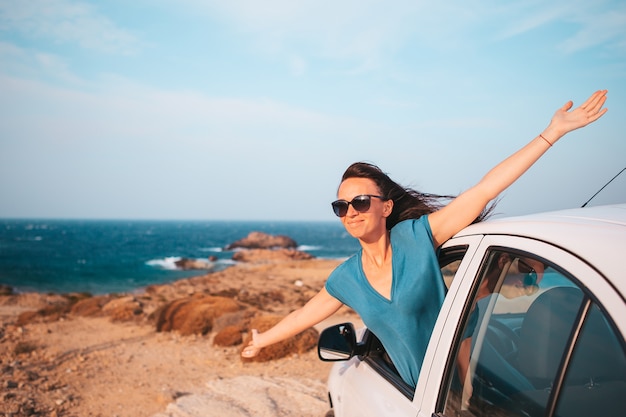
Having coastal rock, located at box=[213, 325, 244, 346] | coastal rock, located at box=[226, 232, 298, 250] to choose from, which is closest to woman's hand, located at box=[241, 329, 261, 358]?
coastal rock, located at box=[213, 325, 244, 346]

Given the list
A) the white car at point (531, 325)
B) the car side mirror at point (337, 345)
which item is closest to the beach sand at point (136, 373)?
the car side mirror at point (337, 345)

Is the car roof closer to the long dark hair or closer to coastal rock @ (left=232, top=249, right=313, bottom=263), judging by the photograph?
the long dark hair

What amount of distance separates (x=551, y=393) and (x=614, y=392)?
0.51 ft

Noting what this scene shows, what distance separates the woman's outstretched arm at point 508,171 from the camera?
206 cm

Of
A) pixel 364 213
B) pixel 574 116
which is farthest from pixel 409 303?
pixel 574 116

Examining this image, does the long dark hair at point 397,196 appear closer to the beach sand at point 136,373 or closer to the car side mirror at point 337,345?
the car side mirror at point 337,345

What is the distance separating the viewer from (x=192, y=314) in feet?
36.0

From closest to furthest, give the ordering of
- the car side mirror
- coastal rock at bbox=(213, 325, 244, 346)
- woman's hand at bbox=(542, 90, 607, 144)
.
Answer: woman's hand at bbox=(542, 90, 607, 144)
the car side mirror
coastal rock at bbox=(213, 325, 244, 346)

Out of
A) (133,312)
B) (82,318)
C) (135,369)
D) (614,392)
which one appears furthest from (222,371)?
(614,392)

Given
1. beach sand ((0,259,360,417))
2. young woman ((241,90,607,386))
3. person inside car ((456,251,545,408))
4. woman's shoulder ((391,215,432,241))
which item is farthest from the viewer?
beach sand ((0,259,360,417))

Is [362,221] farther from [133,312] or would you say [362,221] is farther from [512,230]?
[133,312]

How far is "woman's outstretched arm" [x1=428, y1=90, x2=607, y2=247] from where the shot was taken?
2062 millimetres

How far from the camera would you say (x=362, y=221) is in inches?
101

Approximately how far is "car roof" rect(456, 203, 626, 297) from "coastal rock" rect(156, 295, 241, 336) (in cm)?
946
